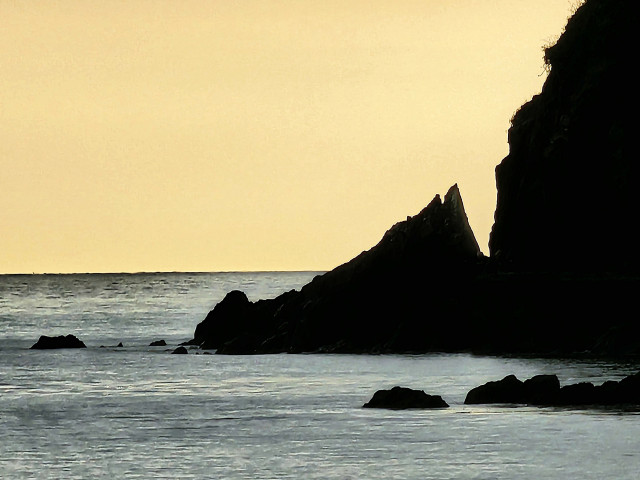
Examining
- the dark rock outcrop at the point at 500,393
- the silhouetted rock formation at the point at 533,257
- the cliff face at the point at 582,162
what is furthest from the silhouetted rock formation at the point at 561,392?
the cliff face at the point at 582,162

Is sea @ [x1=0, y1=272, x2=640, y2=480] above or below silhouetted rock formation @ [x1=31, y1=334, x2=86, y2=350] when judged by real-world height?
below

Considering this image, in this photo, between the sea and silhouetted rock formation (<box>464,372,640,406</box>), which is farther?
silhouetted rock formation (<box>464,372,640,406</box>)

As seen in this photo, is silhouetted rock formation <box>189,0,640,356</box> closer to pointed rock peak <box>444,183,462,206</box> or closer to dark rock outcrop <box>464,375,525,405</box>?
pointed rock peak <box>444,183,462,206</box>

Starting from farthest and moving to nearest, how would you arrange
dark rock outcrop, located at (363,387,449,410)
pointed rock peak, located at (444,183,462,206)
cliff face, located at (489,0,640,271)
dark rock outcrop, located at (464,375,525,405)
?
pointed rock peak, located at (444,183,462,206)
cliff face, located at (489,0,640,271)
dark rock outcrop, located at (363,387,449,410)
dark rock outcrop, located at (464,375,525,405)

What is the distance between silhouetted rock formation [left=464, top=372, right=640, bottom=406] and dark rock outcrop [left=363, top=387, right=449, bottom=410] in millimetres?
1680

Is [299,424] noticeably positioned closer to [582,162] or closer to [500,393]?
[500,393]

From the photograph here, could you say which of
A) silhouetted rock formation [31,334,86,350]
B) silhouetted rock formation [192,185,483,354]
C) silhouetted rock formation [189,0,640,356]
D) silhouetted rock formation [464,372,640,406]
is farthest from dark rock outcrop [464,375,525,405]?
silhouetted rock formation [31,334,86,350]

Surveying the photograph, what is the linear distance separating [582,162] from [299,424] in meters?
43.8

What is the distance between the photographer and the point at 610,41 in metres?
96.4

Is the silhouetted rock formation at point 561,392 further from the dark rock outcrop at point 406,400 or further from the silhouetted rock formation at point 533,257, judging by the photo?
Answer: the silhouetted rock formation at point 533,257

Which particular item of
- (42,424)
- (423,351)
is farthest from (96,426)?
(423,351)

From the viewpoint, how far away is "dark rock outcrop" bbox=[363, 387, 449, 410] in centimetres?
5816

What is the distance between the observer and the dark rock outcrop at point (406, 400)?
58156 millimetres

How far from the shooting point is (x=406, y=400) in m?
58.6
